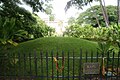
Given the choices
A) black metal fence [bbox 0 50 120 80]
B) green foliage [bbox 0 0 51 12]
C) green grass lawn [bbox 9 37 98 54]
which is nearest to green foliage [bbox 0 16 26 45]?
black metal fence [bbox 0 50 120 80]

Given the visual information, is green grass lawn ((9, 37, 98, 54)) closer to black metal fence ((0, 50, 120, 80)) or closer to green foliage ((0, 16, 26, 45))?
black metal fence ((0, 50, 120, 80))

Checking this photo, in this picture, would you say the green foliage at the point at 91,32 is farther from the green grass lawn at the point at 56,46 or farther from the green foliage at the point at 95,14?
the green foliage at the point at 95,14

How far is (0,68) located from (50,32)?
14.1m

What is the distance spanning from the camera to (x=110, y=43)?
720cm

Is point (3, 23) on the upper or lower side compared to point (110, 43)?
upper

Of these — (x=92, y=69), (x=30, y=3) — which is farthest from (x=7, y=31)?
(x=30, y=3)

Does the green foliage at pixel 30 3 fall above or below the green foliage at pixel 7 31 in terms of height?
above

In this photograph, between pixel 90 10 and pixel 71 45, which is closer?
pixel 71 45

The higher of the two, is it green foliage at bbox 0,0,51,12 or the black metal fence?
green foliage at bbox 0,0,51,12

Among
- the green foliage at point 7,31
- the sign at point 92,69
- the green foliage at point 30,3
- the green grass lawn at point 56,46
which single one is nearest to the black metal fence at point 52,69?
the sign at point 92,69

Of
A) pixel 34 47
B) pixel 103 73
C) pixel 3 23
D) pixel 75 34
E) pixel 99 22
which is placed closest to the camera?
pixel 103 73

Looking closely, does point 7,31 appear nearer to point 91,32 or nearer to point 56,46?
point 56,46

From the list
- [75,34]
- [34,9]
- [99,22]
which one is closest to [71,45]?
[34,9]

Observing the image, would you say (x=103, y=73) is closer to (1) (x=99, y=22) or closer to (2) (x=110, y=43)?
(2) (x=110, y=43)
